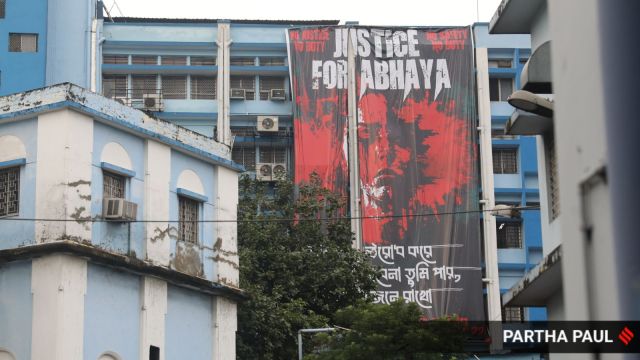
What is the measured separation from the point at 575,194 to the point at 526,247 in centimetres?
3794

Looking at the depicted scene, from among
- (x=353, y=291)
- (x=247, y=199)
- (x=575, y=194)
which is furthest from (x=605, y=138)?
(x=247, y=199)

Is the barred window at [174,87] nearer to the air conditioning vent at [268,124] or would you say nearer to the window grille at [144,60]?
the window grille at [144,60]

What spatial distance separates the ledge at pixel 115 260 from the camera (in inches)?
788

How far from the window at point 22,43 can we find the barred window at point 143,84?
12.3 feet

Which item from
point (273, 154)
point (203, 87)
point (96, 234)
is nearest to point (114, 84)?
point (203, 87)

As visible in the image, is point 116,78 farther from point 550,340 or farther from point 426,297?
point 550,340

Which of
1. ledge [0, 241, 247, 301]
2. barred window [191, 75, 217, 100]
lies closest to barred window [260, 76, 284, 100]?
barred window [191, 75, 217, 100]

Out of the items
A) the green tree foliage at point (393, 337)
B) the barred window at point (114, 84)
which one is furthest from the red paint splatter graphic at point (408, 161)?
the green tree foliage at point (393, 337)

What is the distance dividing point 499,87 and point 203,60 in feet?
36.3

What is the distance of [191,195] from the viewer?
2389 centimetres

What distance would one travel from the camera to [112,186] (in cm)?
→ 2198

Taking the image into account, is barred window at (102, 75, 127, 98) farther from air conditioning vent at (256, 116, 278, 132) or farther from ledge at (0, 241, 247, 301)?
ledge at (0, 241, 247, 301)

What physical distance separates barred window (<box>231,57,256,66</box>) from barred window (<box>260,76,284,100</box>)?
694mm

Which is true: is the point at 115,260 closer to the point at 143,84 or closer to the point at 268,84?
the point at 143,84
